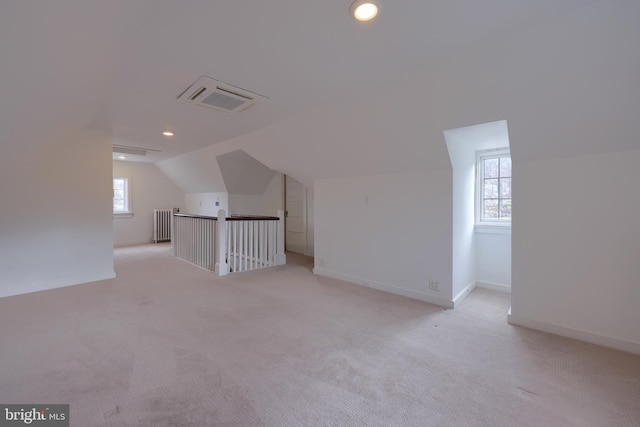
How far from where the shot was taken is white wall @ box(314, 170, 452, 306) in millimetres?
3268

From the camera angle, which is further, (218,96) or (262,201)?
(262,201)

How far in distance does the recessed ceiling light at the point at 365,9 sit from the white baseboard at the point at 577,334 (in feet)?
9.56

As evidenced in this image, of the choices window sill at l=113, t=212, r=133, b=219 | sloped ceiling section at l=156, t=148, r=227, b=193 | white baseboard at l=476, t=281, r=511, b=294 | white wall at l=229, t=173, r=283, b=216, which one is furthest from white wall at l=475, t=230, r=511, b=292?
window sill at l=113, t=212, r=133, b=219

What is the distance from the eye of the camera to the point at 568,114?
218 centimetres

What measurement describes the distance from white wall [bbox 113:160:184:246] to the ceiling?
185 inches

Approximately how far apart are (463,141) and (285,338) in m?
2.90

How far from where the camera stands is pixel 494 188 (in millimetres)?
3875

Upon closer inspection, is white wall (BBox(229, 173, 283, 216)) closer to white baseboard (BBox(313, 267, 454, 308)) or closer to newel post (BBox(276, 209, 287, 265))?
newel post (BBox(276, 209, 287, 265))

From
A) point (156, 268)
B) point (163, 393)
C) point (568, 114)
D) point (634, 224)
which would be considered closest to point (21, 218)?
point (156, 268)

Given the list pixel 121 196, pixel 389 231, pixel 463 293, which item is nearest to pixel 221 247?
pixel 389 231

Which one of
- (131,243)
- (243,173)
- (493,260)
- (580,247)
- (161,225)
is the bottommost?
(131,243)

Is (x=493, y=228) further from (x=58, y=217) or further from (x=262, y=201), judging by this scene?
(x=58, y=217)

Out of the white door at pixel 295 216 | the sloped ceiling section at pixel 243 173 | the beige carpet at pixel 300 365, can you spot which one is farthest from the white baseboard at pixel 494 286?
the sloped ceiling section at pixel 243 173

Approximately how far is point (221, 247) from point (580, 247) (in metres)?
4.33
